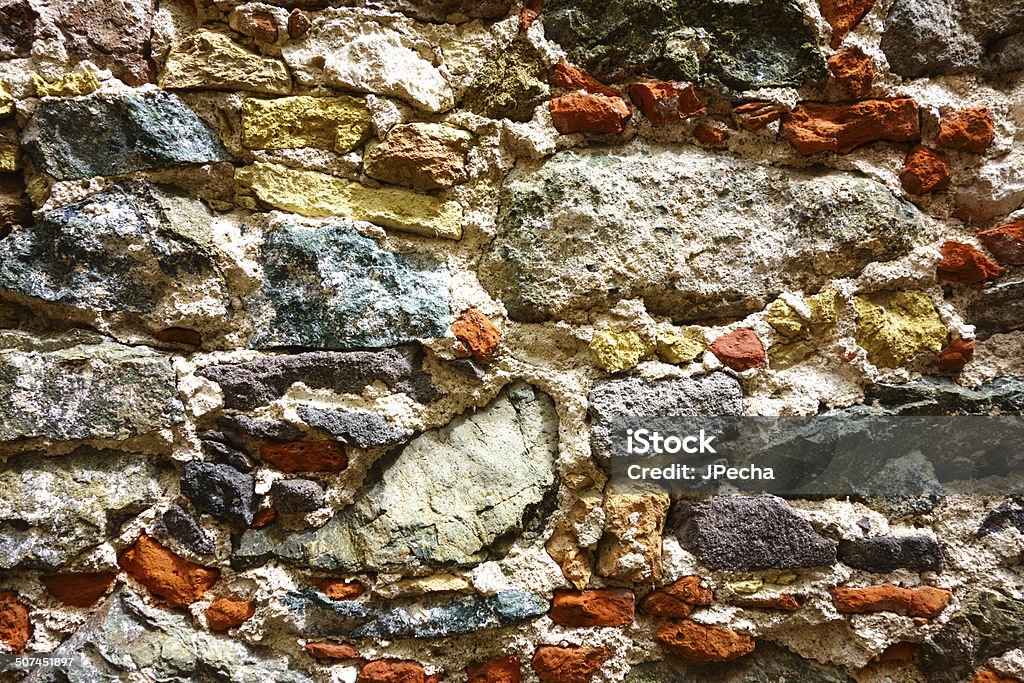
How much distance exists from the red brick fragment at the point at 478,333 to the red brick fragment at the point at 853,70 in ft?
2.60

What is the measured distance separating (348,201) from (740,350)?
0.75 meters

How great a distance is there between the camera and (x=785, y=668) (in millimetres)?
1064

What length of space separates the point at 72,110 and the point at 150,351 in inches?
16.5

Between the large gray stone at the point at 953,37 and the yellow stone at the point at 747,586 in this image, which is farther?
the large gray stone at the point at 953,37

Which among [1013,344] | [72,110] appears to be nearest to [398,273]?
[72,110]

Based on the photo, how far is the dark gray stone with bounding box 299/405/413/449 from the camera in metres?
1.05

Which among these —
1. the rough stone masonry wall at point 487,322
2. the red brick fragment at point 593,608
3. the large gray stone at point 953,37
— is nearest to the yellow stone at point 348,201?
the rough stone masonry wall at point 487,322

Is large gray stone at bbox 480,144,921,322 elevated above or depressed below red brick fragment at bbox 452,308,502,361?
above

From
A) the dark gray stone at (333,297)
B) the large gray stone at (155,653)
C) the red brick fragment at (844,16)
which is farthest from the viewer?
the red brick fragment at (844,16)

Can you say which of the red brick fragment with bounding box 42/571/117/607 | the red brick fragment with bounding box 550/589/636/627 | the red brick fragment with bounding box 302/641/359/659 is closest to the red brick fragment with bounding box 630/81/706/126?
the red brick fragment with bounding box 550/589/636/627

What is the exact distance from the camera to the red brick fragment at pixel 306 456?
41.4 inches

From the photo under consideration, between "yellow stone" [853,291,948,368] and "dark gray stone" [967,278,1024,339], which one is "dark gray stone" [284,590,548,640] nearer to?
"yellow stone" [853,291,948,368]

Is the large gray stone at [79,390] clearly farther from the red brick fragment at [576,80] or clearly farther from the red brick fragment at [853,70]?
the red brick fragment at [853,70]

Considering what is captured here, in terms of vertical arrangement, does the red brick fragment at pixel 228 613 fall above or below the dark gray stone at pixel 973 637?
below
